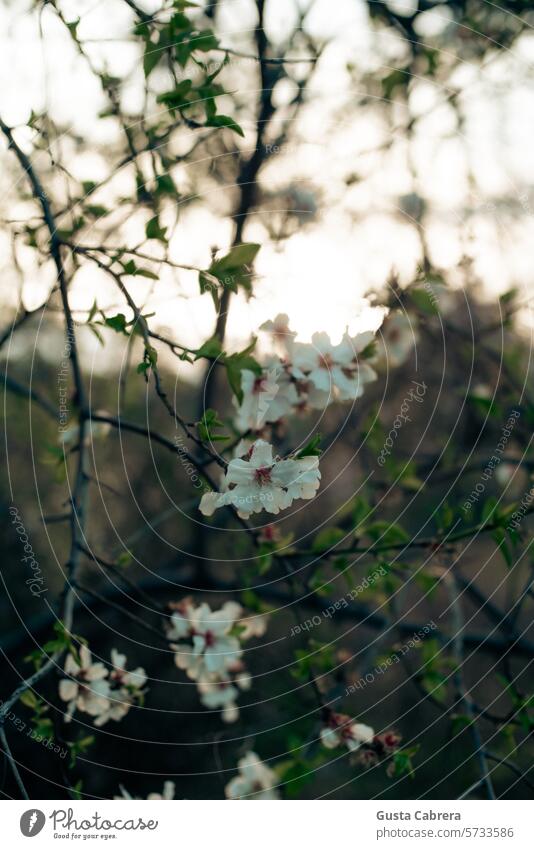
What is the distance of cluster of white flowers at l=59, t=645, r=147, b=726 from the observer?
4.10 feet

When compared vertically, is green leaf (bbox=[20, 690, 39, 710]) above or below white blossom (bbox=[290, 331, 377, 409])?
below

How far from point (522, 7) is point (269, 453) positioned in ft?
4.41

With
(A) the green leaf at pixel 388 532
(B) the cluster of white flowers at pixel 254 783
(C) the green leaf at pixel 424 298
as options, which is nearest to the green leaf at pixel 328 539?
(A) the green leaf at pixel 388 532

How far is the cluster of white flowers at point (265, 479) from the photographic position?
0.93 m

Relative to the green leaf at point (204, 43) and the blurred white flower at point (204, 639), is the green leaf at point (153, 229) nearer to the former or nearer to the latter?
the green leaf at point (204, 43)

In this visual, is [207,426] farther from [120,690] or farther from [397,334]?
[397,334]

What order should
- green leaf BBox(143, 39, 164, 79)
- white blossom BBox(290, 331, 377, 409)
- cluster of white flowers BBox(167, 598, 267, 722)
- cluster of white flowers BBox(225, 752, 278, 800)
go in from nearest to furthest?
1. green leaf BBox(143, 39, 164, 79)
2. white blossom BBox(290, 331, 377, 409)
3. cluster of white flowers BBox(167, 598, 267, 722)
4. cluster of white flowers BBox(225, 752, 278, 800)

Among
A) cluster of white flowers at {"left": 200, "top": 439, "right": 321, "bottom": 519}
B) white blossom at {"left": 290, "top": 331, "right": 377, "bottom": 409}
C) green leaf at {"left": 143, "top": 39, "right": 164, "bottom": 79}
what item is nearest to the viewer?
cluster of white flowers at {"left": 200, "top": 439, "right": 321, "bottom": 519}

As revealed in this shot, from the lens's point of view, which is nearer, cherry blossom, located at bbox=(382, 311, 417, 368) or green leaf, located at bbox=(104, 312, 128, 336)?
green leaf, located at bbox=(104, 312, 128, 336)

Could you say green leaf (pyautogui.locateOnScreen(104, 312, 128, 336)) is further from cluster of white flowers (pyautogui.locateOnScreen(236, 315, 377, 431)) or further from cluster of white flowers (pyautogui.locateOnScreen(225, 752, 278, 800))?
cluster of white flowers (pyautogui.locateOnScreen(225, 752, 278, 800))
